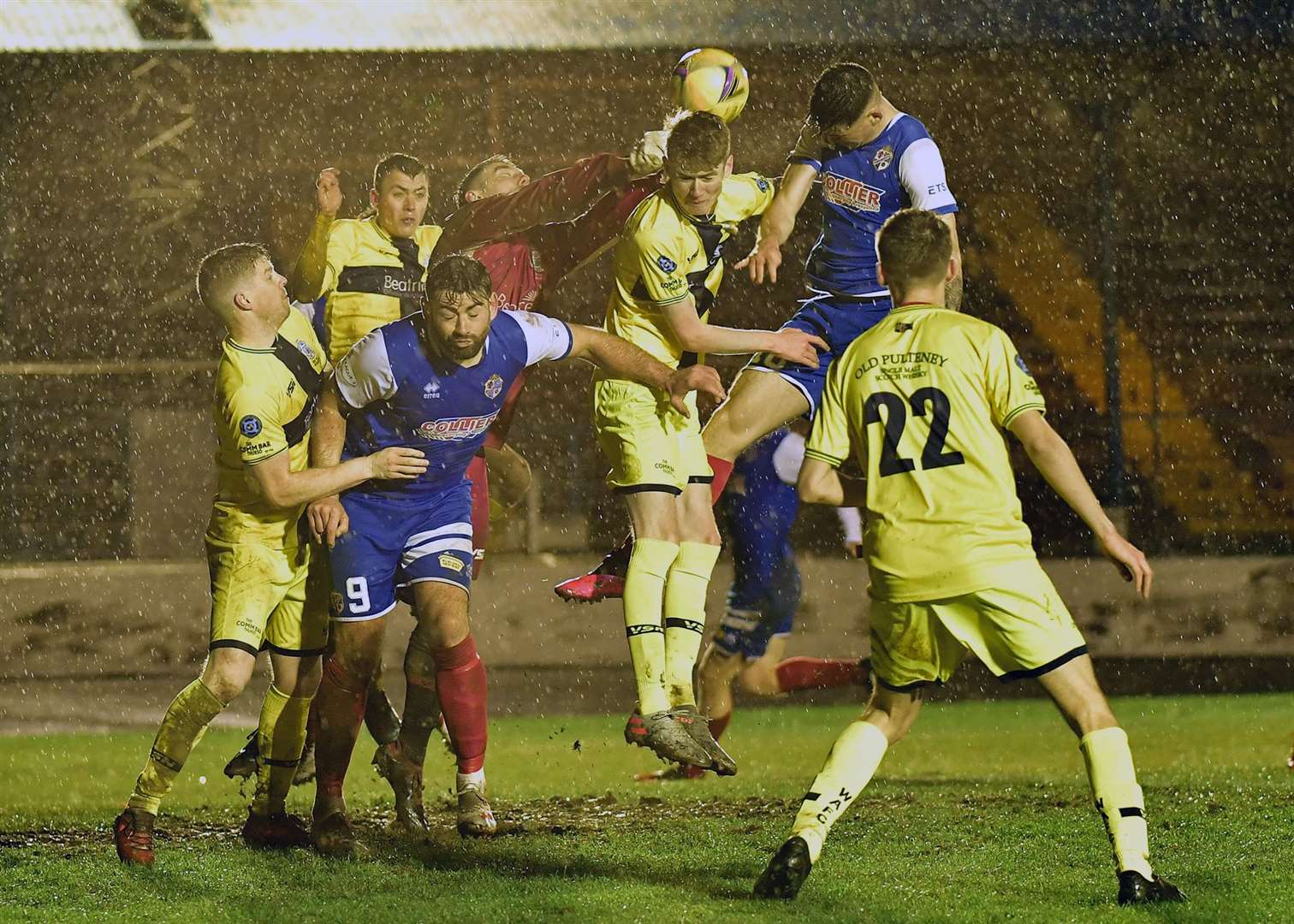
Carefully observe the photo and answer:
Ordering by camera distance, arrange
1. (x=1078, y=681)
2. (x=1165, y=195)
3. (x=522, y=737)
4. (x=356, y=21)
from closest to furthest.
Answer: (x=1078, y=681), (x=522, y=737), (x=356, y=21), (x=1165, y=195)

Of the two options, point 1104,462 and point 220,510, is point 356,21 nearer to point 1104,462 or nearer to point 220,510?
point 1104,462

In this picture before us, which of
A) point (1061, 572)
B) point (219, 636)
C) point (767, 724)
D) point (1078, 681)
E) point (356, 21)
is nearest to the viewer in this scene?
point (1078, 681)

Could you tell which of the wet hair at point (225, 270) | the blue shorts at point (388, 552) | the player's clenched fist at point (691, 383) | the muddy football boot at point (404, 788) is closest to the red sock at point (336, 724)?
the blue shorts at point (388, 552)

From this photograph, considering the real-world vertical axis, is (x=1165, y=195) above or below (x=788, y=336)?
above

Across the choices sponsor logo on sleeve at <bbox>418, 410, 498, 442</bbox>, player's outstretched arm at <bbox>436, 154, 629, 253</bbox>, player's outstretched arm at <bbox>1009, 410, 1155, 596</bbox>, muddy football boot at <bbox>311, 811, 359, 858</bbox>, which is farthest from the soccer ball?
muddy football boot at <bbox>311, 811, 359, 858</bbox>

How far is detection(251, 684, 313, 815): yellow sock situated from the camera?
698 cm

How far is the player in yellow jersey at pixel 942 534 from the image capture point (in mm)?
5070

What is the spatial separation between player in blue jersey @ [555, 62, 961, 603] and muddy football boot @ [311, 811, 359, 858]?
126cm

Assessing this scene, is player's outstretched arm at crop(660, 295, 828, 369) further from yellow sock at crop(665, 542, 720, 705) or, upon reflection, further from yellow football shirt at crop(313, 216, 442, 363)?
yellow football shirt at crop(313, 216, 442, 363)

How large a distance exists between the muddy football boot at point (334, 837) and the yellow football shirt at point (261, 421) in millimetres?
1088

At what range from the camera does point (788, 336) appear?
6926mm

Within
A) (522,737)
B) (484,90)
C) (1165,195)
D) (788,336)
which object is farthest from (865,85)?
(1165,195)

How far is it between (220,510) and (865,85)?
123 inches

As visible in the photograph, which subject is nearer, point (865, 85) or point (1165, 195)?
point (865, 85)
